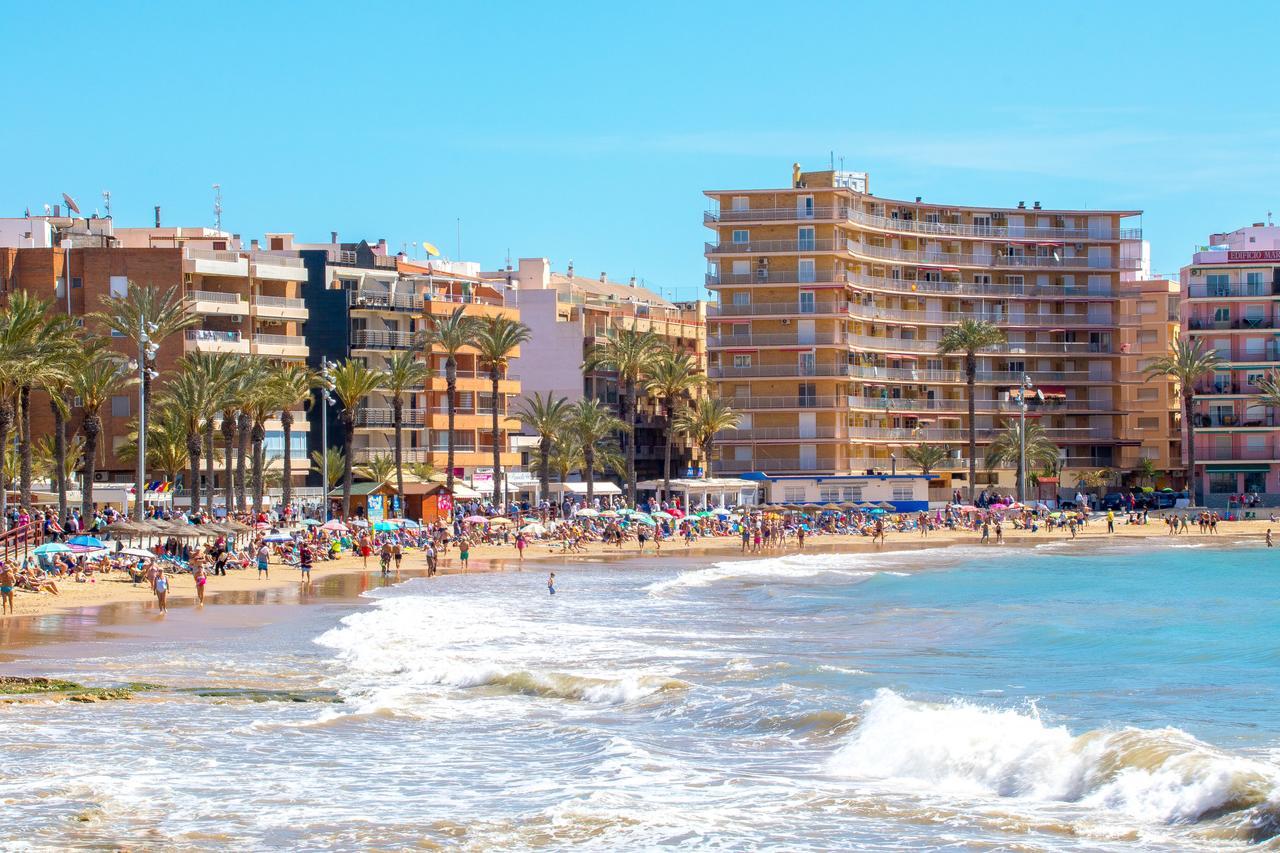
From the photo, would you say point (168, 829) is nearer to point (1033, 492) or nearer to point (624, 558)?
point (624, 558)

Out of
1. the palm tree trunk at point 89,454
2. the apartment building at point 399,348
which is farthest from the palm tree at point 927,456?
the palm tree trunk at point 89,454

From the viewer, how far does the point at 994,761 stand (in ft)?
59.8

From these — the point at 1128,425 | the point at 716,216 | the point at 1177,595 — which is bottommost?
the point at 1177,595

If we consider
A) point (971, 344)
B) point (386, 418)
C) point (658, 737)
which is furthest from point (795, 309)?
point (658, 737)

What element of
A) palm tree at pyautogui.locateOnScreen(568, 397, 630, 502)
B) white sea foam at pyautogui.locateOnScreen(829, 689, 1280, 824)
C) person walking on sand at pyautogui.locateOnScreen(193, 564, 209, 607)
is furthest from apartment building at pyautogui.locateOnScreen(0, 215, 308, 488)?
white sea foam at pyautogui.locateOnScreen(829, 689, 1280, 824)

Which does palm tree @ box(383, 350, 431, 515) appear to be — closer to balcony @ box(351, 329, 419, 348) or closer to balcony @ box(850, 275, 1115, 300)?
balcony @ box(351, 329, 419, 348)

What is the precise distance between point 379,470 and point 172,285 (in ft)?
47.3

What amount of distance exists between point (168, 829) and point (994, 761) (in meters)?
9.33

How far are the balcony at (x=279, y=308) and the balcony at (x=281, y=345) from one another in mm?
1052

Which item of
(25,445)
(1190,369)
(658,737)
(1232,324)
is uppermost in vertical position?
(1232,324)

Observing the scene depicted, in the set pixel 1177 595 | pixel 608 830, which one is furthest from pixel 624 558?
pixel 608 830

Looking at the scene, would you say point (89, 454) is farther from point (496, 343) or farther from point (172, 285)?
point (496, 343)

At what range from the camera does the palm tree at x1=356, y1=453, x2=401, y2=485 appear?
8319 cm

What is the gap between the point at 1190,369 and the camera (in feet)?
313
